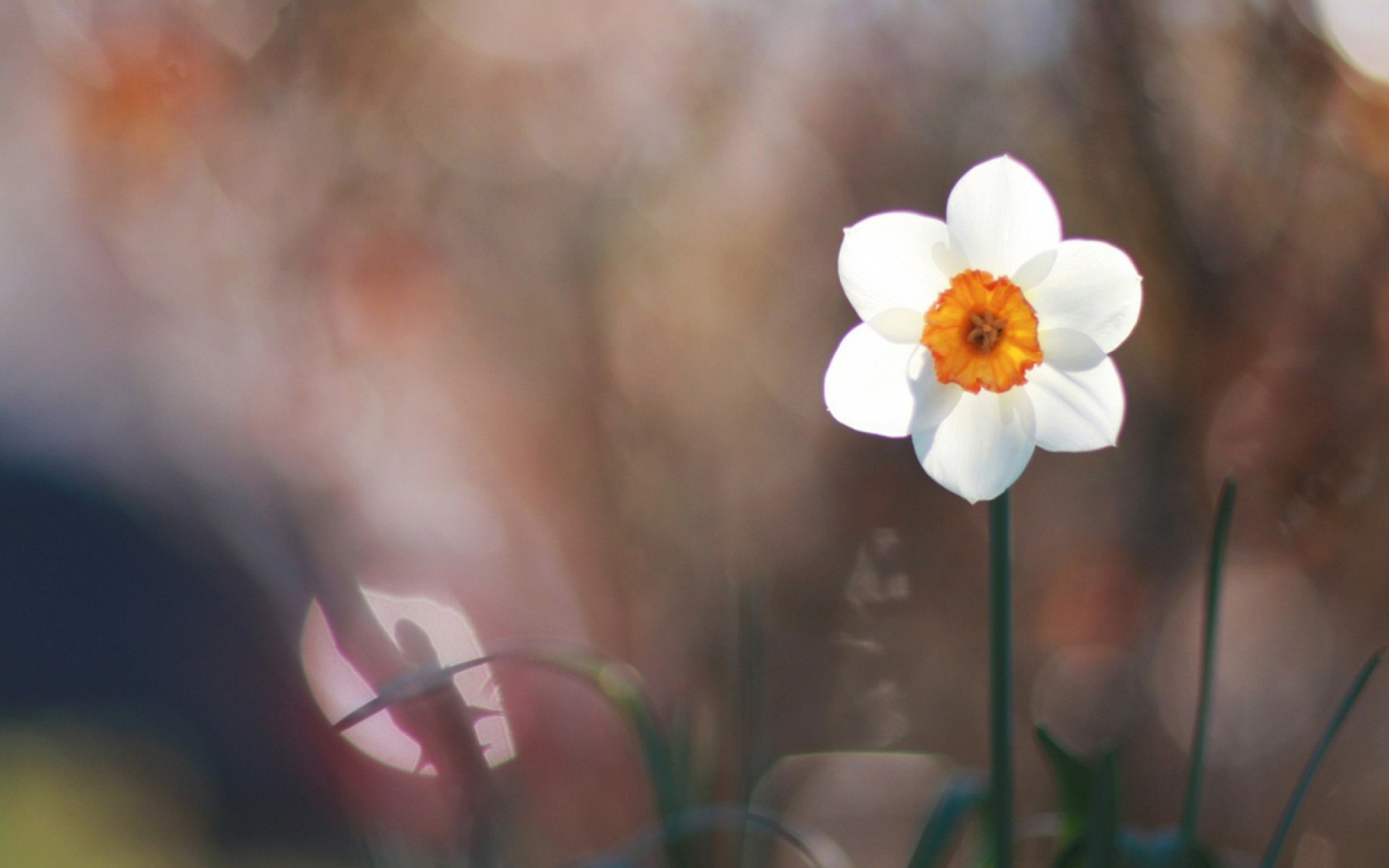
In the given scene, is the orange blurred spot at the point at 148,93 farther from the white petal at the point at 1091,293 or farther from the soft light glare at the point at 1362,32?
the soft light glare at the point at 1362,32

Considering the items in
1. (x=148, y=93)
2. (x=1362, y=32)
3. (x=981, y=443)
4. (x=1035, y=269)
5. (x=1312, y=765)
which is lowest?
(x=1312, y=765)

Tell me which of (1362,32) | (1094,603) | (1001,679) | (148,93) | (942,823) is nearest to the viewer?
(1001,679)

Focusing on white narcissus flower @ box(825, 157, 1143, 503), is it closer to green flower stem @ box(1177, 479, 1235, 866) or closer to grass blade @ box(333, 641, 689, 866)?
green flower stem @ box(1177, 479, 1235, 866)

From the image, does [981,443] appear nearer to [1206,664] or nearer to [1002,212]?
[1002,212]

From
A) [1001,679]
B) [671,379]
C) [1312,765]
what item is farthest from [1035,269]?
[671,379]

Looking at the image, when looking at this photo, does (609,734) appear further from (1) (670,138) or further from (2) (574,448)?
(1) (670,138)

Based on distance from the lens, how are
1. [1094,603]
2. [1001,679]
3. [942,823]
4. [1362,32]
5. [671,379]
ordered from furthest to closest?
[671,379] < [1094,603] < [1362,32] < [942,823] < [1001,679]
